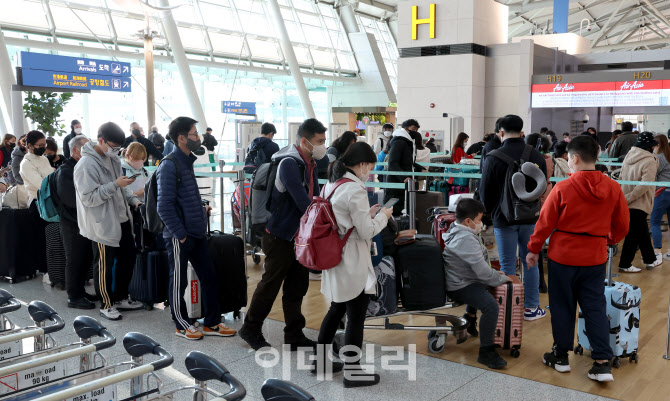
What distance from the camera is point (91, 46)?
15.8 meters

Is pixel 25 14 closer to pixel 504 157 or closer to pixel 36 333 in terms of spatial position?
pixel 504 157

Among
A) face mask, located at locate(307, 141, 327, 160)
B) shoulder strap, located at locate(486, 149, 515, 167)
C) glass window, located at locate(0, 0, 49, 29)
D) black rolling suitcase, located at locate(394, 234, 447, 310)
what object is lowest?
black rolling suitcase, located at locate(394, 234, 447, 310)

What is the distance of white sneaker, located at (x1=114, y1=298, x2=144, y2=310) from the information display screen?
1351 cm

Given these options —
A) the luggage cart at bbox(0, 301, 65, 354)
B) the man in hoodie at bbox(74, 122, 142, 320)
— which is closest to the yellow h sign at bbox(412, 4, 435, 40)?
the man in hoodie at bbox(74, 122, 142, 320)

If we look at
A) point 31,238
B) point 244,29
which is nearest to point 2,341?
point 31,238

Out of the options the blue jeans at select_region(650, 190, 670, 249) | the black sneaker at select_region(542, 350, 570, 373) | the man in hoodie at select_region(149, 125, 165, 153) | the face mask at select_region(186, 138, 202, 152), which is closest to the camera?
the black sneaker at select_region(542, 350, 570, 373)

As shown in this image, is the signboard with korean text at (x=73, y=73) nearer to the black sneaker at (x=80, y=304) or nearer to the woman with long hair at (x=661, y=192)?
the black sneaker at (x=80, y=304)

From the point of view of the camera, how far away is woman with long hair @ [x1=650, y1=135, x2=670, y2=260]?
6855mm

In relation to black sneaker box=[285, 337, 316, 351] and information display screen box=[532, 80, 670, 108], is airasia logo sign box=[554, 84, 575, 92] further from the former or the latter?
black sneaker box=[285, 337, 316, 351]

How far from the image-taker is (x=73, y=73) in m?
12.6

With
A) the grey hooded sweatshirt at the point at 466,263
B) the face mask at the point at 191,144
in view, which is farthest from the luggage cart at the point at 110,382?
the grey hooded sweatshirt at the point at 466,263

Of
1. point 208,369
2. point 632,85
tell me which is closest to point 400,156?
point 208,369

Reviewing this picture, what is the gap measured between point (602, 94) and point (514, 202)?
495 inches

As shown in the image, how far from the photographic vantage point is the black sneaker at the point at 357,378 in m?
3.64
